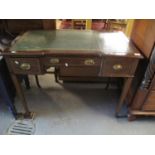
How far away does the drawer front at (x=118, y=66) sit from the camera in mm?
1023

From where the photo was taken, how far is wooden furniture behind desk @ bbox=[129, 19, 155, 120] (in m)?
1.07

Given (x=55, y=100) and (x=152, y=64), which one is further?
(x=55, y=100)

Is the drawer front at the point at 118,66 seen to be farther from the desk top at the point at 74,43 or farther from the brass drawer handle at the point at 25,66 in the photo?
the brass drawer handle at the point at 25,66

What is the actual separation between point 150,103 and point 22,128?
1.18m

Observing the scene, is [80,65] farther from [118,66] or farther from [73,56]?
[118,66]

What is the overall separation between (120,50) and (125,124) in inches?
29.9

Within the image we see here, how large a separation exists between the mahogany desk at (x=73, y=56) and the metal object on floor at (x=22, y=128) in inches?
16.7

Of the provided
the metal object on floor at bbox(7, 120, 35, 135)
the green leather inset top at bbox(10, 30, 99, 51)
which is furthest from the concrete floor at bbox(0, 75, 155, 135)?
the green leather inset top at bbox(10, 30, 99, 51)

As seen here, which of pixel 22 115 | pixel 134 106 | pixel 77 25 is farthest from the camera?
pixel 77 25

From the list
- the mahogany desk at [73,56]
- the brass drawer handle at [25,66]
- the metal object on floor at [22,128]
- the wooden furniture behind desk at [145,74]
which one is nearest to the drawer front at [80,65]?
the mahogany desk at [73,56]

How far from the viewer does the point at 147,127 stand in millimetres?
1405

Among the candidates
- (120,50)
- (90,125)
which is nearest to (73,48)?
(120,50)
